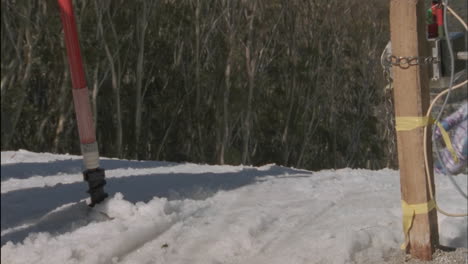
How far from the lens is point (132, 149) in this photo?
1474 centimetres

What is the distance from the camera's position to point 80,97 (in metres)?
4.50

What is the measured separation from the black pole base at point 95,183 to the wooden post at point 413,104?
6.09ft

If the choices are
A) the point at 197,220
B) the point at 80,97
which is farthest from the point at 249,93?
the point at 80,97

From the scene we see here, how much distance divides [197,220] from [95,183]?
2.56 ft

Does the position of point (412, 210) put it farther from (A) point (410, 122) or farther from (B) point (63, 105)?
(B) point (63, 105)

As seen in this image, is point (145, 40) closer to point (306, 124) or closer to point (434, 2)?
point (306, 124)

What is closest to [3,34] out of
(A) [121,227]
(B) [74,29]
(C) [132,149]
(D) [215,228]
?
(B) [74,29]

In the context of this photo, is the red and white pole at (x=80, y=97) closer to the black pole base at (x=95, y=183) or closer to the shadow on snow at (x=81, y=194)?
the black pole base at (x=95, y=183)

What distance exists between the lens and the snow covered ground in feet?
14.3

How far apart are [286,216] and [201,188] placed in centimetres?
82

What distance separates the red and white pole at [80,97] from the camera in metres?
4.46

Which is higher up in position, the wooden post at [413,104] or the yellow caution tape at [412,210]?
the wooden post at [413,104]

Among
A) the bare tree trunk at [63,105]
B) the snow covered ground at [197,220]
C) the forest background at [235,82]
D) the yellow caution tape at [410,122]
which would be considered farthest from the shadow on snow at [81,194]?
the forest background at [235,82]

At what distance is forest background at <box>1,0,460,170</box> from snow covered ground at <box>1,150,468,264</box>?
3.89 metres
